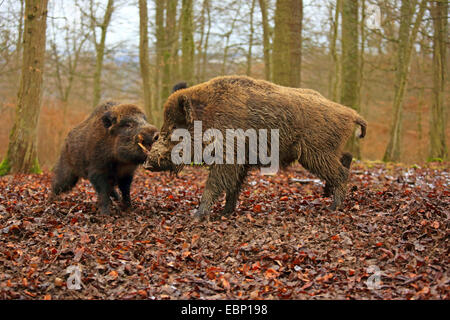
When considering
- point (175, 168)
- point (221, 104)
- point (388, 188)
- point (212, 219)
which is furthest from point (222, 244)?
point (388, 188)

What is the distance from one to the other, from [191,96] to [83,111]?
20.6m

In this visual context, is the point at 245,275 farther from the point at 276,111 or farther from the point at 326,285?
the point at 276,111

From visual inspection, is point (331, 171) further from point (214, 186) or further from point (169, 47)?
point (169, 47)

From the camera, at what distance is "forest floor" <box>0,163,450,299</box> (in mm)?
4066

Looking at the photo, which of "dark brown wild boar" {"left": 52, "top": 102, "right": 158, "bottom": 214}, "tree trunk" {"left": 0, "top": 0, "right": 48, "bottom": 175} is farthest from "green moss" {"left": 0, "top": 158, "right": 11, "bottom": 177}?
"dark brown wild boar" {"left": 52, "top": 102, "right": 158, "bottom": 214}

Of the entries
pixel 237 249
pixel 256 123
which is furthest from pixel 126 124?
pixel 237 249

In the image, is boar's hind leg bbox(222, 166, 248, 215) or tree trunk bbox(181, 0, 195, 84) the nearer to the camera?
boar's hind leg bbox(222, 166, 248, 215)

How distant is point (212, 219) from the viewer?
669cm

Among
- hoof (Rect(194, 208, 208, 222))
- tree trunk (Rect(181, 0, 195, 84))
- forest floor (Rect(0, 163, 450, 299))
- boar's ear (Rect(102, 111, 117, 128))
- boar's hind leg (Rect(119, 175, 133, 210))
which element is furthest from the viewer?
tree trunk (Rect(181, 0, 195, 84))

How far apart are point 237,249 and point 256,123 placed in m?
2.28

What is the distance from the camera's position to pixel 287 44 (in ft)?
38.4

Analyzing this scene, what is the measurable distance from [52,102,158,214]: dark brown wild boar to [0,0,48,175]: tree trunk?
451 cm

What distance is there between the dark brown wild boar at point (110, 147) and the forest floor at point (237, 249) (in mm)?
570

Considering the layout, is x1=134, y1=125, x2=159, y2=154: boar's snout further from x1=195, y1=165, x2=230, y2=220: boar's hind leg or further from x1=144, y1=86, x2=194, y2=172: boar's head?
x1=195, y1=165, x2=230, y2=220: boar's hind leg
